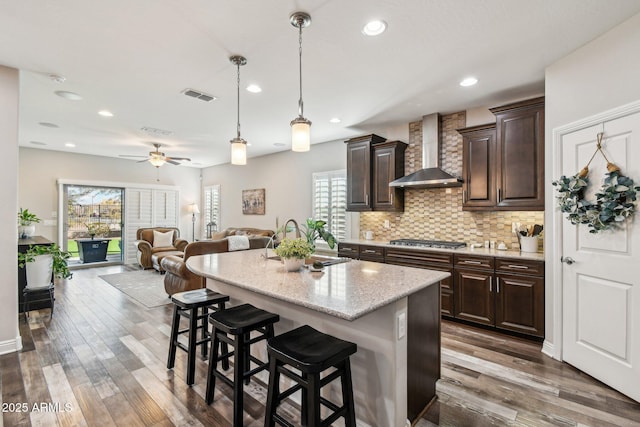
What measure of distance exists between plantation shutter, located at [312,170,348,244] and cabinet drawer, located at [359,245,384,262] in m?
0.95

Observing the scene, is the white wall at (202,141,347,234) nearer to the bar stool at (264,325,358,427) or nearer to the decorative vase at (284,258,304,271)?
the decorative vase at (284,258,304,271)

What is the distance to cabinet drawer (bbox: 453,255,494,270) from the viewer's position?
347cm

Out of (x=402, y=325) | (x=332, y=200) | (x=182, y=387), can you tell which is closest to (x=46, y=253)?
(x=182, y=387)

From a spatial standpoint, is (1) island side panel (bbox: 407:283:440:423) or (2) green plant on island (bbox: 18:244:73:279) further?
(2) green plant on island (bbox: 18:244:73:279)

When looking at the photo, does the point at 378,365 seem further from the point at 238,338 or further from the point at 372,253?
the point at 372,253

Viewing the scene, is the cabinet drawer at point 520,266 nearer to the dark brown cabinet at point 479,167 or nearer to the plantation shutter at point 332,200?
the dark brown cabinet at point 479,167

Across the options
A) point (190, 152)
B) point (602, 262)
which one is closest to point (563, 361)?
point (602, 262)

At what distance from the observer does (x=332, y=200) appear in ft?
19.0

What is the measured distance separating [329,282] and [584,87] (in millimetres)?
2773

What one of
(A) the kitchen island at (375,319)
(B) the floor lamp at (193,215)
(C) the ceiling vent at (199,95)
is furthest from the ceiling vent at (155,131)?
(A) the kitchen island at (375,319)

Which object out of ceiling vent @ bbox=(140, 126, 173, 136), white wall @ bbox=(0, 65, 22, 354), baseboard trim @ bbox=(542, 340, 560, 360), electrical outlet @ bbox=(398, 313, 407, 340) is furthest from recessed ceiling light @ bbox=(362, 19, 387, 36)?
ceiling vent @ bbox=(140, 126, 173, 136)

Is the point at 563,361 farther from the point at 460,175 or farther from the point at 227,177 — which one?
the point at 227,177

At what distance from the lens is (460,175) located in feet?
13.8

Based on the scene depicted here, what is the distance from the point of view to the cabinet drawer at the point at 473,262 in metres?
3.47
